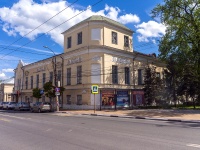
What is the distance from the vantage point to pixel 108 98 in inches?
1358

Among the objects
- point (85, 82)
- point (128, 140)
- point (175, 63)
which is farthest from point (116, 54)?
point (128, 140)

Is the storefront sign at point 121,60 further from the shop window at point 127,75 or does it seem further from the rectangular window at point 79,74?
the rectangular window at point 79,74

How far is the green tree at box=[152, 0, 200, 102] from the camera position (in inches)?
1278

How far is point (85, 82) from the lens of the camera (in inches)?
1426

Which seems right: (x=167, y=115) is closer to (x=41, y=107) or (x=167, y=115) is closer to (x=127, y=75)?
(x=127, y=75)

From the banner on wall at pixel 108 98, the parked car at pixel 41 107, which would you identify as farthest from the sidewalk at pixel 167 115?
the parked car at pixel 41 107

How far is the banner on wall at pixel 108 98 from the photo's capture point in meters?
34.2

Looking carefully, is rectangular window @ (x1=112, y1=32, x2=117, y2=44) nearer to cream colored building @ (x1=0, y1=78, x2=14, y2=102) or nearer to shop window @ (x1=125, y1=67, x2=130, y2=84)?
shop window @ (x1=125, y1=67, x2=130, y2=84)

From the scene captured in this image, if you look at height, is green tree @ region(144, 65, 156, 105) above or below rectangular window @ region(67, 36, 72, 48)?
below

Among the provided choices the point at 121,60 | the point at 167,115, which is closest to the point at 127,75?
the point at 121,60

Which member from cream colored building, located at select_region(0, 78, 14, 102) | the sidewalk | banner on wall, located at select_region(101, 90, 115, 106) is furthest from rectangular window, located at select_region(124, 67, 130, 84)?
cream colored building, located at select_region(0, 78, 14, 102)

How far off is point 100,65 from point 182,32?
12.5m

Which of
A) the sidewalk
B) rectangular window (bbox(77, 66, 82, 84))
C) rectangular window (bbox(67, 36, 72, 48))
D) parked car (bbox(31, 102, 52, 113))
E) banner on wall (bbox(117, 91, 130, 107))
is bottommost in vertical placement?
the sidewalk

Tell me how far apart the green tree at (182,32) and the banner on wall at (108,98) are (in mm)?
10302
